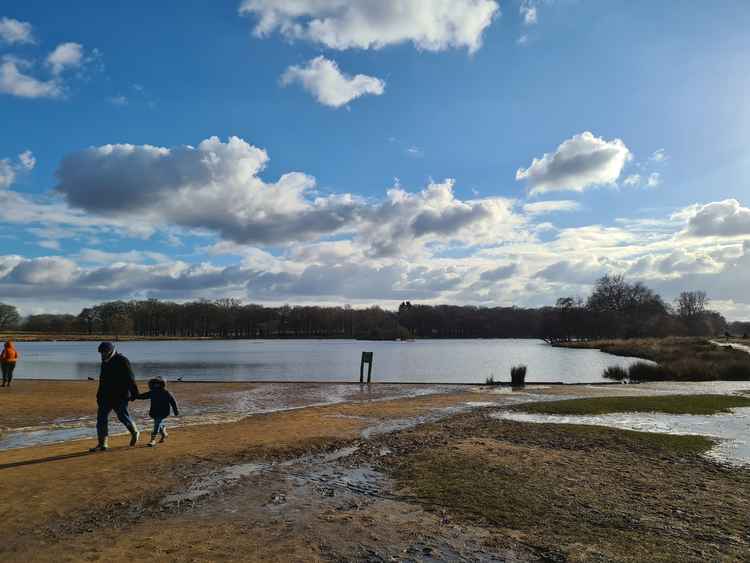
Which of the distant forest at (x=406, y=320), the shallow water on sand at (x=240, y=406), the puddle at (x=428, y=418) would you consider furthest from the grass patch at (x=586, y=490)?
the distant forest at (x=406, y=320)

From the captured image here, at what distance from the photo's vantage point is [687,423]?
1441 centimetres

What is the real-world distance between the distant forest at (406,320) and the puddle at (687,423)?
8115 centimetres

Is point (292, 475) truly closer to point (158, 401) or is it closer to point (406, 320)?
point (158, 401)

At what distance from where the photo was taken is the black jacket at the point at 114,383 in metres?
10.1

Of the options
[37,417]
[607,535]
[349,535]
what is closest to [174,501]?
[349,535]

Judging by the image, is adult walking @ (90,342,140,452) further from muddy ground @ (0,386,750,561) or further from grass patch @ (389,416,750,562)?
grass patch @ (389,416,750,562)

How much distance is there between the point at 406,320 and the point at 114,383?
172 m

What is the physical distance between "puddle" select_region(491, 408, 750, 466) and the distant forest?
266ft

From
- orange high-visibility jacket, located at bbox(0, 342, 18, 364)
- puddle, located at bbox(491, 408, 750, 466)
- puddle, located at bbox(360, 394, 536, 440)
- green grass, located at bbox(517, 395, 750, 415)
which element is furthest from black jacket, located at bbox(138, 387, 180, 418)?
orange high-visibility jacket, located at bbox(0, 342, 18, 364)

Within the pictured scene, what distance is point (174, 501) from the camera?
7156 mm

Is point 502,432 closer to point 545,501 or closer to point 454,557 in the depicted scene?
point 545,501

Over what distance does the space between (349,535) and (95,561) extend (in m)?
2.49

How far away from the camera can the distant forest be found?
104 meters

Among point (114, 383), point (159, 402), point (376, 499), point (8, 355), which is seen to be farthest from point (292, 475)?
point (8, 355)
